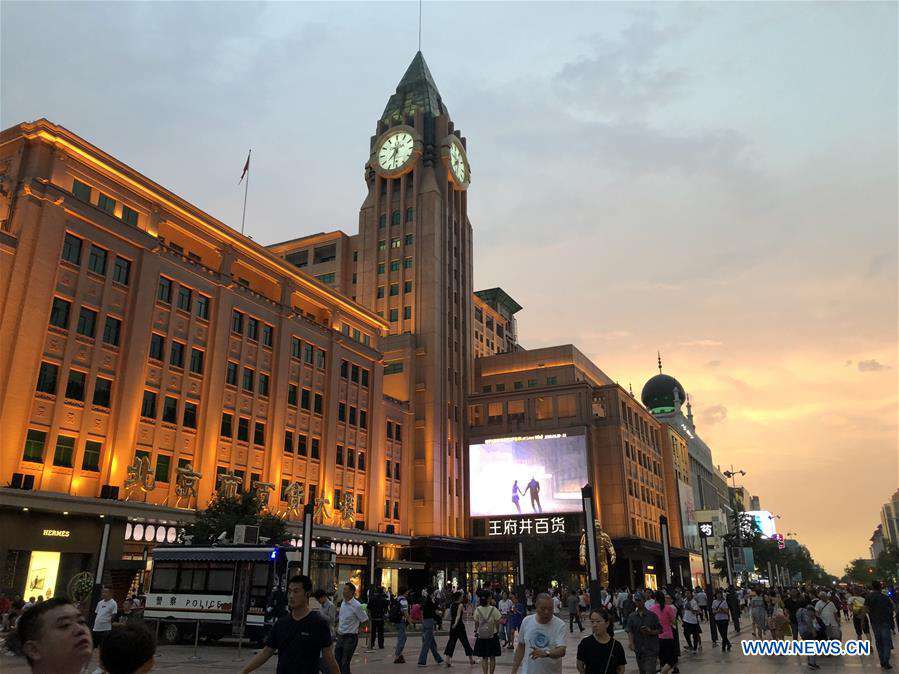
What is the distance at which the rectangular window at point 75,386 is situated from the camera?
35188 mm

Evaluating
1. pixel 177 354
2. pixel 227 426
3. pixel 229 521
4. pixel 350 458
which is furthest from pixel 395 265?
pixel 229 521

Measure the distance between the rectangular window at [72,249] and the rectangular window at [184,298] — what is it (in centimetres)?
693

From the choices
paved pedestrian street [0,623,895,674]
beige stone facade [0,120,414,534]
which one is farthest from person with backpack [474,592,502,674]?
beige stone facade [0,120,414,534]

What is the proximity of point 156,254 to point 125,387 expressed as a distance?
28.0ft

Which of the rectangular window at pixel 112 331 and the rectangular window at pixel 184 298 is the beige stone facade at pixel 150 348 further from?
the rectangular window at pixel 184 298

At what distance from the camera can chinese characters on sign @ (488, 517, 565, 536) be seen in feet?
212

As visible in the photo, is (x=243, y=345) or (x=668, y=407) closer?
(x=243, y=345)

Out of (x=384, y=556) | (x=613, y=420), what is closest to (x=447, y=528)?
(x=384, y=556)

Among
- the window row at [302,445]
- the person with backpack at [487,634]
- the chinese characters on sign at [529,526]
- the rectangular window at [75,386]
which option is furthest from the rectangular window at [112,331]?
the chinese characters on sign at [529,526]

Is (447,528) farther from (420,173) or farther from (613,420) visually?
(420,173)

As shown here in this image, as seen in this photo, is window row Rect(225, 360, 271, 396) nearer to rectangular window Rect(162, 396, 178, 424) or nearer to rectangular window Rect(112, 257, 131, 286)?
rectangular window Rect(162, 396, 178, 424)

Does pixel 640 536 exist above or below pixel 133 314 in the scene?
A: below

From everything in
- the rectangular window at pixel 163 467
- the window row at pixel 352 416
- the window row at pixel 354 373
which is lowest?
the rectangular window at pixel 163 467

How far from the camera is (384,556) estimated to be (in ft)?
195
